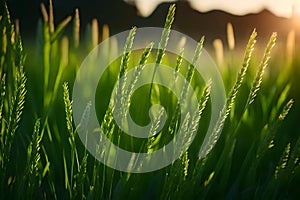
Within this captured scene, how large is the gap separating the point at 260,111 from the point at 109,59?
0.35 m

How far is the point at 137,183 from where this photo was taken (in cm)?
89

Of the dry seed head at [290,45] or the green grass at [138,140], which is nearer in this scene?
the green grass at [138,140]

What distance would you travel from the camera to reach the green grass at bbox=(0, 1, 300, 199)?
72cm

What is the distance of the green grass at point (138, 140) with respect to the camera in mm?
717

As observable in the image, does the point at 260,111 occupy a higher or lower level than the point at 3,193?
higher

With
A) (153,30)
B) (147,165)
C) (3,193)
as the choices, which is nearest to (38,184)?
(3,193)

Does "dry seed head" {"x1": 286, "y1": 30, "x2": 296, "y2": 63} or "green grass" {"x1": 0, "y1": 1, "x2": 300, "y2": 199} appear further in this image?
"dry seed head" {"x1": 286, "y1": 30, "x2": 296, "y2": 63}

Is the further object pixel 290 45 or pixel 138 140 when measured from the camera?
pixel 290 45

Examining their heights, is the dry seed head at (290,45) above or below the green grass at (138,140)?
above

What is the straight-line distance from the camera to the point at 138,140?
108 centimetres

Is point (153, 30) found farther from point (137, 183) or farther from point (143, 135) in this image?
point (137, 183)

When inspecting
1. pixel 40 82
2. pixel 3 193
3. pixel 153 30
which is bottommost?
pixel 3 193

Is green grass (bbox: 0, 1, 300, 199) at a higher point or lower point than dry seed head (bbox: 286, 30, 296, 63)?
lower

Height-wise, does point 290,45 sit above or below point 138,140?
above
